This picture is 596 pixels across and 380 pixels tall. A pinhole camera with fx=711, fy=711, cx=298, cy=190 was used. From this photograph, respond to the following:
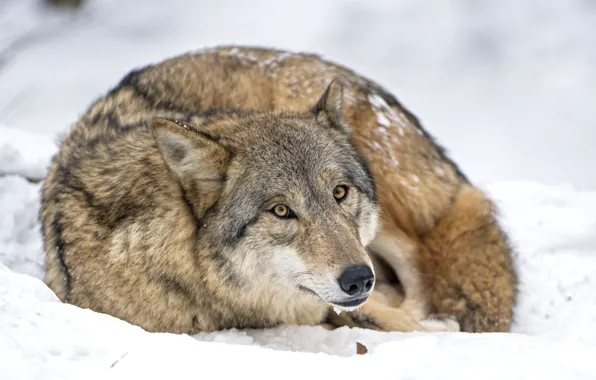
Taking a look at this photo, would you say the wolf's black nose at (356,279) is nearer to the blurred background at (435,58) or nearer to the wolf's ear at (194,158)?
the wolf's ear at (194,158)

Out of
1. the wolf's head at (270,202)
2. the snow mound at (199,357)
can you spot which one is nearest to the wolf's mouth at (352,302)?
the wolf's head at (270,202)

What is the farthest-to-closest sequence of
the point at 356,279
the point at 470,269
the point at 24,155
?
the point at 24,155, the point at 470,269, the point at 356,279

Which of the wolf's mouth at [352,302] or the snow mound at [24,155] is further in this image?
the snow mound at [24,155]

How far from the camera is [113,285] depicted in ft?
13.4

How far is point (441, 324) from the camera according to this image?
491 centimetres

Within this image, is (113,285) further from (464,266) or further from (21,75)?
(21,75)

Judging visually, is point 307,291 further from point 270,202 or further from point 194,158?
point 194,158

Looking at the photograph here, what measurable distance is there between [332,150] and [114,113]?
1.82 metres

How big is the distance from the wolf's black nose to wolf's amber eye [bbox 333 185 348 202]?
0.57 meters

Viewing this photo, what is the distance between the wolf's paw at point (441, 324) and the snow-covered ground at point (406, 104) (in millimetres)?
619

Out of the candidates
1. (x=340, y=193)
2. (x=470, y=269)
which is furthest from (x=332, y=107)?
(x=470, y=269)

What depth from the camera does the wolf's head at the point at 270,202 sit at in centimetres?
376

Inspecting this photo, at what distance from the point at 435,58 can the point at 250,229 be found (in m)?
10.9

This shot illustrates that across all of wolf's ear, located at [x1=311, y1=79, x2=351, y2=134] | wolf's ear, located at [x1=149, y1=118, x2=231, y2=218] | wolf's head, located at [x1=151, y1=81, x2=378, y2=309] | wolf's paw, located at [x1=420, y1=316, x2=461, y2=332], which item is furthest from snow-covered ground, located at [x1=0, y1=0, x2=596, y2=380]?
wolf's ear, located at [x1=311, y1=79, x2=351, y2=134]
